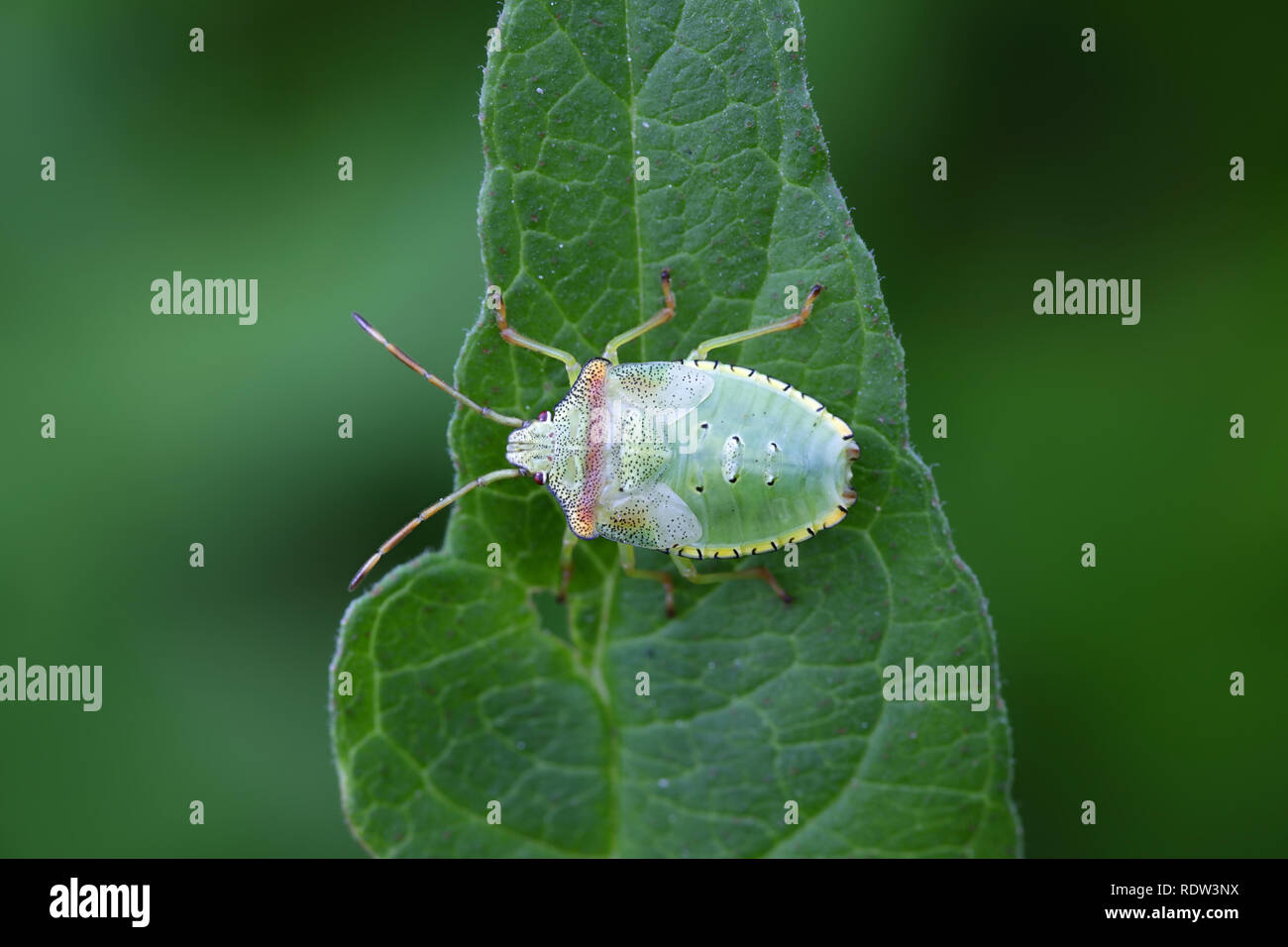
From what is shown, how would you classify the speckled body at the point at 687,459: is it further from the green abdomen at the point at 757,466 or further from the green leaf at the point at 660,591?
the green leaf at the point at 660,591

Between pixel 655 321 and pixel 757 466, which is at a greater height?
pixel 655 321

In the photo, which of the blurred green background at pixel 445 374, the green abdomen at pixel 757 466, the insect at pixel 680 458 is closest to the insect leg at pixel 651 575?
the insect at pixel 680 458

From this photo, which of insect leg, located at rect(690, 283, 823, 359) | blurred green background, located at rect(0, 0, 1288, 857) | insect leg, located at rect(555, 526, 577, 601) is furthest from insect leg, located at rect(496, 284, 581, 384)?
blurred green background, located at rect(0, 0, 1288, 857)

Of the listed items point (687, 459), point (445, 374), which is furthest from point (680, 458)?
point (445, 374)

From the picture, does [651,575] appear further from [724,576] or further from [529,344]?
[529,344]

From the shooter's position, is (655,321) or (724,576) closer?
(655,321)
